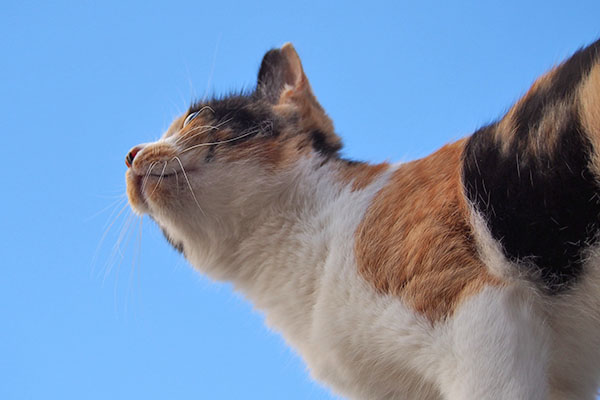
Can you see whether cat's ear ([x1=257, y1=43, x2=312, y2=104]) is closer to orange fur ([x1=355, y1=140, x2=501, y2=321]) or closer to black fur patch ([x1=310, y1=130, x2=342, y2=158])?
black fur patch ([x1=310, y1=130, x2=342, y2=158])

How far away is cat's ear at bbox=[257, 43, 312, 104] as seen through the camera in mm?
2949

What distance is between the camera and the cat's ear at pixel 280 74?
9.68 ft

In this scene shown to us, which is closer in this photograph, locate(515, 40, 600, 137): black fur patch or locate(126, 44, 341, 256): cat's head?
locate(515, 40, 600, 137): black fur patch

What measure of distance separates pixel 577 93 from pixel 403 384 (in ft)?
3.19

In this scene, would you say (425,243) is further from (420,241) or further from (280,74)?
(280,74)

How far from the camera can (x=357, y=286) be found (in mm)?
2051

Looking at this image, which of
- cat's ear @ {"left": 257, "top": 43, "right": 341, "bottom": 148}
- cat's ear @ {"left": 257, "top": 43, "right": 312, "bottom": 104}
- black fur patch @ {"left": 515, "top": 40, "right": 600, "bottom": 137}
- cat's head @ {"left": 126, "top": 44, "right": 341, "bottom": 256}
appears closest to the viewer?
black fur patch @ {"left": 515, "top": 40, "right": 600, "bottom": 137}

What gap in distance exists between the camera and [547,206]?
1875 mm

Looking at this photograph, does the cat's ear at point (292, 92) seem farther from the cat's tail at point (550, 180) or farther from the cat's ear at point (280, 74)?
the cat's tail at point (550, 180)

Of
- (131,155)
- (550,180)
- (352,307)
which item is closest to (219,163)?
(131,155)

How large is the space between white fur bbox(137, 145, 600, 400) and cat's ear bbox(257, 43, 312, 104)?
496 mm

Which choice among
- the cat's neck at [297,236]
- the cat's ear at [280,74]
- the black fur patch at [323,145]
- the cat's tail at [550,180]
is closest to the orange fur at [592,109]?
the cat's tail at [550,180]

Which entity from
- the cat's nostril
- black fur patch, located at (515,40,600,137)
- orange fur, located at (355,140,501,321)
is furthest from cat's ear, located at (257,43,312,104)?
black fur patch, located at (515,40,600,137)

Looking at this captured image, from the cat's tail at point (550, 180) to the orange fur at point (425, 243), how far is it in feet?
0.28
